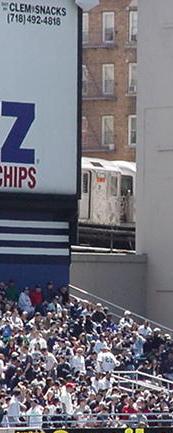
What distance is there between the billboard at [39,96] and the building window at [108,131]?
38.8m

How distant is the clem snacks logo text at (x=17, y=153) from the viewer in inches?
1620

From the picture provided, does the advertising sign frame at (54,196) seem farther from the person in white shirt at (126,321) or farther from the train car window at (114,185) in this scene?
the train car window at (114,185)

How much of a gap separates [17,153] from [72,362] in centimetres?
653

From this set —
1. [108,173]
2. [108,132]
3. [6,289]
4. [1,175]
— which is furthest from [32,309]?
[108,132]

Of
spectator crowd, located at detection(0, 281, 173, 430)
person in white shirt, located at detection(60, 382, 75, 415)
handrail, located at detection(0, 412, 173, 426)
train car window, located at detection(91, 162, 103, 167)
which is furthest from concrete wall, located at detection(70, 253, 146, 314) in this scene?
handrail, located at detection(0, 412, 173, 426)

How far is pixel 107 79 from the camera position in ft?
270

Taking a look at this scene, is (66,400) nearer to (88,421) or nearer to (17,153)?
(88,421)

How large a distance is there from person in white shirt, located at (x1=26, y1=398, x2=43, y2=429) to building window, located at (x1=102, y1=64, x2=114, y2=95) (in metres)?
49.9

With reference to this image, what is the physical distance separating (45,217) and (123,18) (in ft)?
130

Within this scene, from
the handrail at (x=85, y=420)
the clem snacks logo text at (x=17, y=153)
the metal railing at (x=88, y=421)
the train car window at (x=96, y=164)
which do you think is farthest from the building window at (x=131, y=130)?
the metal railing at (x=88, y=421)

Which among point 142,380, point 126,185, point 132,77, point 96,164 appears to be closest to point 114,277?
point 142,380

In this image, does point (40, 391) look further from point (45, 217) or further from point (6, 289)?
point (45, 217)

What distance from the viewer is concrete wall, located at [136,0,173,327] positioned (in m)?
46.5

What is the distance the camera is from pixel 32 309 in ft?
130
